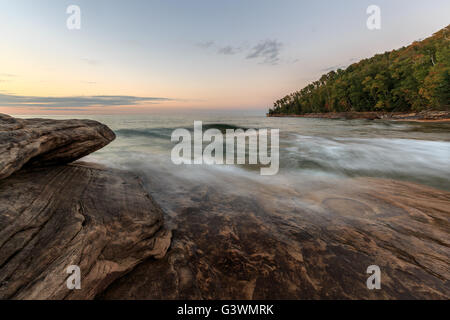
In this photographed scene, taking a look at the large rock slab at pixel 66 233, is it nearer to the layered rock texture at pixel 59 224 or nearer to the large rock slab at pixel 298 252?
the layered rock texture at pixel 59 224

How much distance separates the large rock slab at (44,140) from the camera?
2.12 meters

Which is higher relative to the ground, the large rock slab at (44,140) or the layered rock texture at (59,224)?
the large rock slab at (44,140)

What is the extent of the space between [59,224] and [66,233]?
177mm

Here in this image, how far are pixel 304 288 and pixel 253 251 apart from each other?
56 centimetres

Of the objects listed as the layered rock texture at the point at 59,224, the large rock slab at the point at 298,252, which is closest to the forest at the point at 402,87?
the large rock slab at the point at 298,252

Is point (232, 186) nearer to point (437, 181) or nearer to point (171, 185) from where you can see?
point (171, 185)

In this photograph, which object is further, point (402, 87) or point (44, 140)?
point (402, 87)

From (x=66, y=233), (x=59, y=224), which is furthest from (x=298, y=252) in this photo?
(x=59, y=224)

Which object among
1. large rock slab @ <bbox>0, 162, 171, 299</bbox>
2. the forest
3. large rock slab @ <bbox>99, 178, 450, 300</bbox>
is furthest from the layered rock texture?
the forest

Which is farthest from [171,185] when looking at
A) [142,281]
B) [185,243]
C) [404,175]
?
[404,175]

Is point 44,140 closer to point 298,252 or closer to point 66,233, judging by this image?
point 66,233

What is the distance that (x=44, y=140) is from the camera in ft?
8.94
